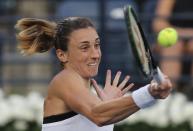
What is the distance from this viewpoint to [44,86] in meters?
10.1

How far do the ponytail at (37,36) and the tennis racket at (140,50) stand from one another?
3.06 ft

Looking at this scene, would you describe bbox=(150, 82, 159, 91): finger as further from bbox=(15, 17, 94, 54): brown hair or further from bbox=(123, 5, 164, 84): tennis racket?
bbox=(15, 17, 94, 54): brown hair

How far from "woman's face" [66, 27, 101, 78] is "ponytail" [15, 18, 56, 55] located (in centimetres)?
31

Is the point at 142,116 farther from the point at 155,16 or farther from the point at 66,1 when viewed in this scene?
the point at 66,1

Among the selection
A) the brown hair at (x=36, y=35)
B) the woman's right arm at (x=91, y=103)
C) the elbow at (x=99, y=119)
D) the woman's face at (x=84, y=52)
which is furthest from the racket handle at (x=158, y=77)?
the brown hair at (x=36, y=35)

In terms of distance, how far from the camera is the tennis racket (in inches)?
179

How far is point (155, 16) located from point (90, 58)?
426 centimetres

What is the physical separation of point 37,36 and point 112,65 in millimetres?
4012

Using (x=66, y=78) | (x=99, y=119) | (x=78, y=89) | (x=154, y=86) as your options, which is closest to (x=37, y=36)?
(x=66, y=78)

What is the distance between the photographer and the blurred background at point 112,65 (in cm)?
868

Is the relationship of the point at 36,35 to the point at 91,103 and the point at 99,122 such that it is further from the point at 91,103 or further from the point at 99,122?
the point at 99,122

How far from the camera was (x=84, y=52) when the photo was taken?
205 inches

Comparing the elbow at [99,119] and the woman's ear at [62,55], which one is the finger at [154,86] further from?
the woman's ear at [62,55]

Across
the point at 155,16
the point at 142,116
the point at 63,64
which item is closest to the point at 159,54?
the point at 155,16
